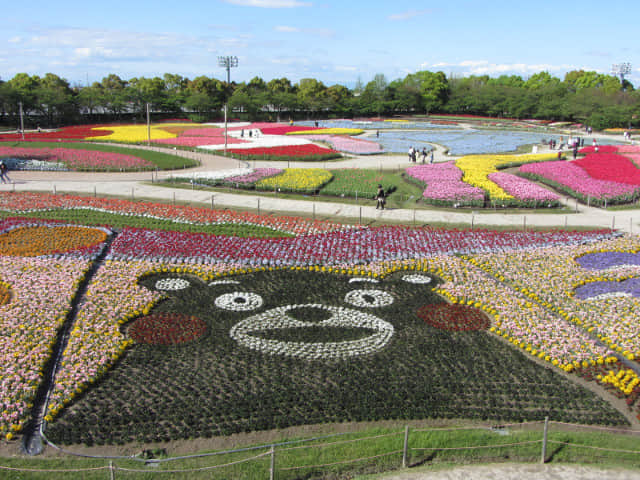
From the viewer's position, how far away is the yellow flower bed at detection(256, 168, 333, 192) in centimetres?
3428

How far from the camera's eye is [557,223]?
92.2 ft

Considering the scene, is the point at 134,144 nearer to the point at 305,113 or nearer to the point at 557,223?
the point at 557,223

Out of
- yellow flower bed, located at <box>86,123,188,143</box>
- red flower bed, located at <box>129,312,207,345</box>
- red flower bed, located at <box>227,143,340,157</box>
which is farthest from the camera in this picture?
yellow flower bed, located at <box>86,123,188,143</box>

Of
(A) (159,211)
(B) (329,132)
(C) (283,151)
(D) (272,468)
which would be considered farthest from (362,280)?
(B) (329,132)

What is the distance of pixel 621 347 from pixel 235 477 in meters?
11.1

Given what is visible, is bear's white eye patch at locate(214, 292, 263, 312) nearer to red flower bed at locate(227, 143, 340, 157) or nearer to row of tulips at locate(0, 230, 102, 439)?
row of tulips at locate(0, 230, 102, 439)

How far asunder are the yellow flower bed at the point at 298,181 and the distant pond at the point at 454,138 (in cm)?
2053

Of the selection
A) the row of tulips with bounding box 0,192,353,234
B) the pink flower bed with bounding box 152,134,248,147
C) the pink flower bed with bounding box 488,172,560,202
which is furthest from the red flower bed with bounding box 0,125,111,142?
the pink flower bed with bounding box 488,172,560,202

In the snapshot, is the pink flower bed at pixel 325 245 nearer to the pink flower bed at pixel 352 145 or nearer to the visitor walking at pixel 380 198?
the visitor walking at pixel 380 198

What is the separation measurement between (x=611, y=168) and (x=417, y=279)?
2845cm

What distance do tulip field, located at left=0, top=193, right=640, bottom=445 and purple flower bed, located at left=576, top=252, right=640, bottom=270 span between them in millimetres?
130

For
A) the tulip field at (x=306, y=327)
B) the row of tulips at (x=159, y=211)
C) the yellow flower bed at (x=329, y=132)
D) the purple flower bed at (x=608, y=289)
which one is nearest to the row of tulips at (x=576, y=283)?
the tulip field at (x=306, y=327)

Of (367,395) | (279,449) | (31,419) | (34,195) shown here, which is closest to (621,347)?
(367,395)

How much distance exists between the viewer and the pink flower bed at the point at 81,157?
42219mm
